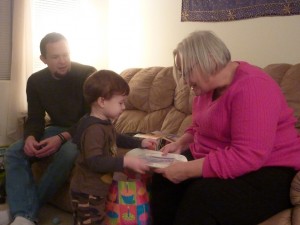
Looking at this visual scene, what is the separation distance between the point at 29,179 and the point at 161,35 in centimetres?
182

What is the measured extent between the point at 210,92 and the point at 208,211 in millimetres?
490

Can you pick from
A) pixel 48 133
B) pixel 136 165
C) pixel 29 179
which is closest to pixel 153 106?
pixel 48 133

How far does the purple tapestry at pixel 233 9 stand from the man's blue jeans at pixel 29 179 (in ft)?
4.82

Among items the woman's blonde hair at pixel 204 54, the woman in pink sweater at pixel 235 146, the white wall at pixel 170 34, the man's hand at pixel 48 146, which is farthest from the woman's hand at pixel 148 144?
the white wall at pixel 170 34

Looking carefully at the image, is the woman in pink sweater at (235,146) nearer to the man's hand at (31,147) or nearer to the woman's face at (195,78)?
the woman's face at (195,78)

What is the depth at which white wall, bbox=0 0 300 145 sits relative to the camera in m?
2.43

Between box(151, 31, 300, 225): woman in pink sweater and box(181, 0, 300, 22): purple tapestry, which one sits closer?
box(151, 31, 300, 225): woman in pink sweater

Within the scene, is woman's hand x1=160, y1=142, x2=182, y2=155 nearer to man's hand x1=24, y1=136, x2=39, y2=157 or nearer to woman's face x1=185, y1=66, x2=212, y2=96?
woman's face x1=185, y1=66, x2=212, y2=96

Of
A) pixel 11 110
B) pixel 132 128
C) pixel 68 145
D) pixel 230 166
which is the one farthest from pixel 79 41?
pixel 230 166

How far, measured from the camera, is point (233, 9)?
2.62m

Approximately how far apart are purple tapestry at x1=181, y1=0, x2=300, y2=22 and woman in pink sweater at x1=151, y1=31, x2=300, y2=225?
1174 millimetres

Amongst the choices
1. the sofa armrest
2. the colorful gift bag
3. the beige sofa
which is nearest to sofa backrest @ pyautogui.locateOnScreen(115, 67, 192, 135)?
the beige sofa

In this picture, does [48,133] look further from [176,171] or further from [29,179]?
[176,171]

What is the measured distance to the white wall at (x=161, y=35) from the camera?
243 centimetres
